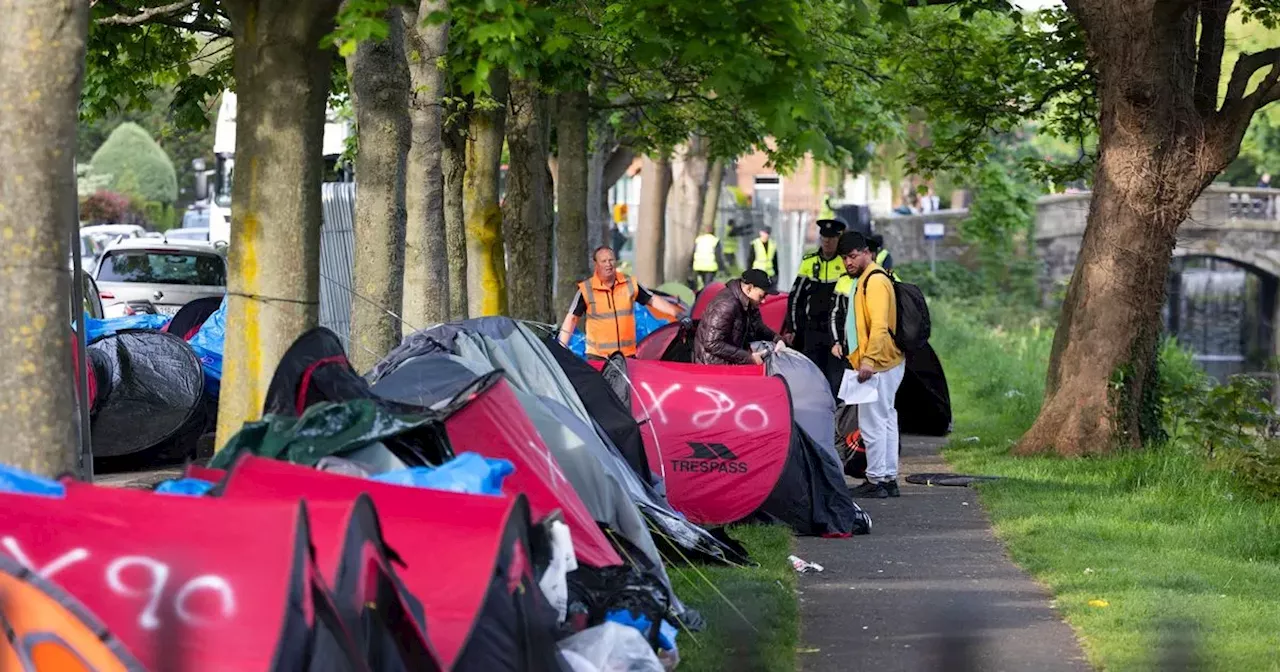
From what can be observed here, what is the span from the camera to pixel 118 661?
16.8 feet

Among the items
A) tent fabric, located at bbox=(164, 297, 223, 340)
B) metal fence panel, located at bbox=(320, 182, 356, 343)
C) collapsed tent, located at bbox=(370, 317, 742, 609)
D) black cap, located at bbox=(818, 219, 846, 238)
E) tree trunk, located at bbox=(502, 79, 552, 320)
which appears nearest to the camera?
collapsed tent, located at bbox=(370, 317, 742, 609)

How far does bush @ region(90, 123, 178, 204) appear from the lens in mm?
78000

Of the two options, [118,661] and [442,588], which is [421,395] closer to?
[442,588]

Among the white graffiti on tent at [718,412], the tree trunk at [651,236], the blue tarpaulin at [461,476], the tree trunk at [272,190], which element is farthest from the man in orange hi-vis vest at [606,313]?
the tree trunk at [651,236]

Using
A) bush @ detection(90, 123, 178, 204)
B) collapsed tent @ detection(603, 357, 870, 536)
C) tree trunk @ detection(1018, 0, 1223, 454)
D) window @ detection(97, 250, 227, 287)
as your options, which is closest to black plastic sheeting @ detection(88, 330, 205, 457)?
collapsed tent @ detection(603, 357, 870, 536)

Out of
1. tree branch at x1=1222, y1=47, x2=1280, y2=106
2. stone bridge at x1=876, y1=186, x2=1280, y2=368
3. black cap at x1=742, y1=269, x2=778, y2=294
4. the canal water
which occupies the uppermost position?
tree branch at x1=1222, y1=47, x2=1280, y2=106

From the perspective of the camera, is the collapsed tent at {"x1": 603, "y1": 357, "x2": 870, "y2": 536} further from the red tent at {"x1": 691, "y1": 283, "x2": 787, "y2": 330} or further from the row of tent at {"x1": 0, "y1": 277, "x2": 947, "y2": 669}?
the red tent at {"x1": 691, "y1": 283, "x2": 787, "y2": 330}

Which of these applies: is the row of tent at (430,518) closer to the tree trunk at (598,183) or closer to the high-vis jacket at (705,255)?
the tree trunk at (598,183)

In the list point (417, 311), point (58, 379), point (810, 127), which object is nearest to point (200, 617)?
point (58, 379)

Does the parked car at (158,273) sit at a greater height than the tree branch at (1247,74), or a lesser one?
lesser

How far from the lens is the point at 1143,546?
11.0 metres

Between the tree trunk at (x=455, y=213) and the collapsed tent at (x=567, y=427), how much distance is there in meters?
6.66

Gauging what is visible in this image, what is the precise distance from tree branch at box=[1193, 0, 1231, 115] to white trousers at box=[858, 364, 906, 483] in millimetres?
4017

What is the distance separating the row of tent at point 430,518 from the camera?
5277 mm
